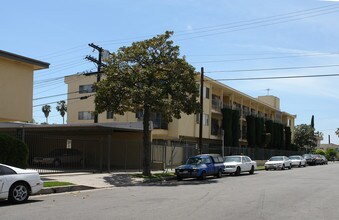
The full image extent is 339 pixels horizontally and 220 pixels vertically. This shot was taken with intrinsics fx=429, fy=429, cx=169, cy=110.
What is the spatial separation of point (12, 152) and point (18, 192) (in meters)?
6.82

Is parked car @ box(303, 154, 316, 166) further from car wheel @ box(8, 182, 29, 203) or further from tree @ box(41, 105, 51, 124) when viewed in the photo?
tree @ box(41, 105, 51, 124)

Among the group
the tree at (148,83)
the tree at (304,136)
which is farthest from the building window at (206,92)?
the tree at (304,136)

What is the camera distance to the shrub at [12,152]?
19266 mm

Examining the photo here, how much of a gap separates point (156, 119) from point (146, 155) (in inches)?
688

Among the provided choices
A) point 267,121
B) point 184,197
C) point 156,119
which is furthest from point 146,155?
point 267,121

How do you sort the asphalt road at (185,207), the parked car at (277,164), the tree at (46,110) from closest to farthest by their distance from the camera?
1. the asphalt road at (185,207)
2. the parked car at (277,164)
3. the tree at (46,110)

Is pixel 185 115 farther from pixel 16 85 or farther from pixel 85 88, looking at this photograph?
pixel 16 85

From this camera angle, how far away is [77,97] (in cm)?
5291

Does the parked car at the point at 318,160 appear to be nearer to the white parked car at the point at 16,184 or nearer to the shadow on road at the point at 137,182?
the shadow on road at the point at 137,182

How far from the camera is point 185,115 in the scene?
142 ft

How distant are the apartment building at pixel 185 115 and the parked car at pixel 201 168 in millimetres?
13602

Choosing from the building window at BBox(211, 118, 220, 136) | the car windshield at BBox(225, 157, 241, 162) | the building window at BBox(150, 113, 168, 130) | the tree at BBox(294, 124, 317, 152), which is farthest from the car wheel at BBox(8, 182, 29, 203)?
the tree at BBox(294, 124, 317, 152)

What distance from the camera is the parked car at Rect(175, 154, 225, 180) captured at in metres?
24.5

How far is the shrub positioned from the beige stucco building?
5.59ft
